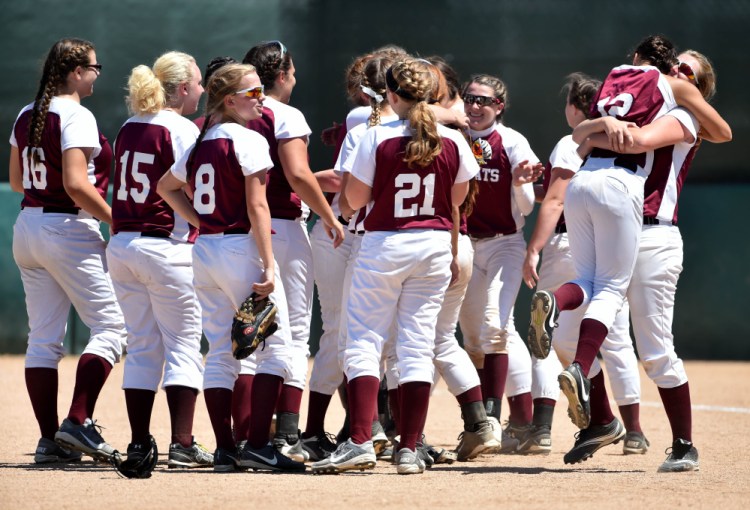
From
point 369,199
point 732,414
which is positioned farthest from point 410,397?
point 732,414

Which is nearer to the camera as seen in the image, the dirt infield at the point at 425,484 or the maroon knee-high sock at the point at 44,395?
the dirt infield at the point at 425,484

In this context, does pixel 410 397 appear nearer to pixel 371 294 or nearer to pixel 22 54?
pixel 371 294

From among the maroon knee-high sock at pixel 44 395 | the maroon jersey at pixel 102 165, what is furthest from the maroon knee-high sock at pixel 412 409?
the maroon jersey at pixel 102 165

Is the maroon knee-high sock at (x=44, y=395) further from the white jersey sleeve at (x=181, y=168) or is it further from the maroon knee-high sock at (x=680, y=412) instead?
the maroon knee-high sock at (x=680, y=412)

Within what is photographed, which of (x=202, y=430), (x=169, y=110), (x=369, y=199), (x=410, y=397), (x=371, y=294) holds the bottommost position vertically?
(x=202, y=430)

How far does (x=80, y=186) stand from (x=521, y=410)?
8.73 ft

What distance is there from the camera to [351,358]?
16.5 ft

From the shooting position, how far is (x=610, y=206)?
5051 mm

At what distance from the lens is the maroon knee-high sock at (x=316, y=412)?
5.90 m

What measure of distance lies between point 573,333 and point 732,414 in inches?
116

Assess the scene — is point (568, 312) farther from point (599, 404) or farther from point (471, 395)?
point (471, 395)

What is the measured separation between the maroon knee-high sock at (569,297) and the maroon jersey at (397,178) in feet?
1.95

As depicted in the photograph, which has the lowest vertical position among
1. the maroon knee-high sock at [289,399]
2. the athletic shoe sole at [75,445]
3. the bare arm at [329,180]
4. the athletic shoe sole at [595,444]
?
the athletic shoe sole at [75,445]

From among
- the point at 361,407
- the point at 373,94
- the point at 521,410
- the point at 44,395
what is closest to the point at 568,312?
the point at 521,410
